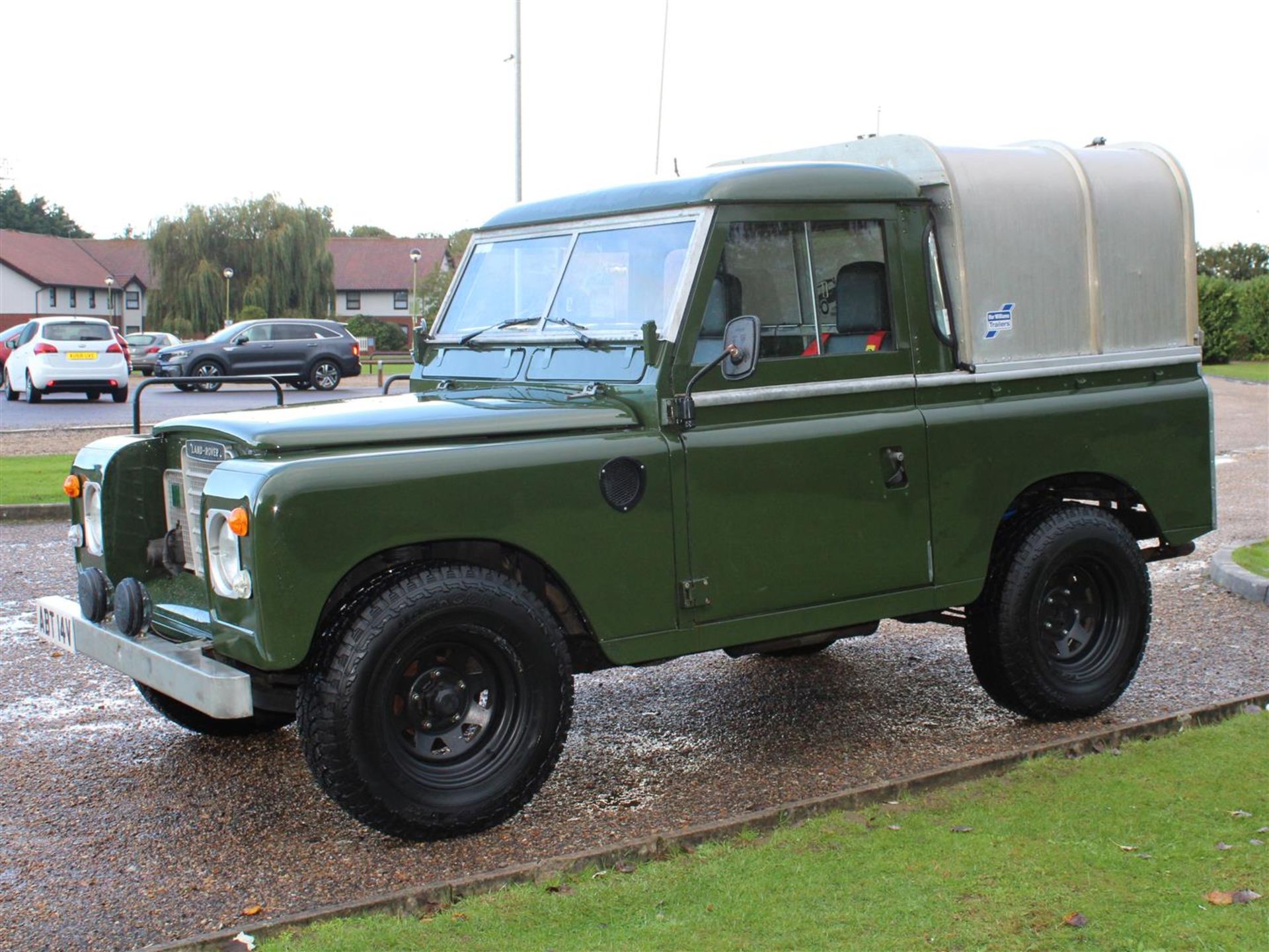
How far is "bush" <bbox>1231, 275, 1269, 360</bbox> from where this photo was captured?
44719 mm

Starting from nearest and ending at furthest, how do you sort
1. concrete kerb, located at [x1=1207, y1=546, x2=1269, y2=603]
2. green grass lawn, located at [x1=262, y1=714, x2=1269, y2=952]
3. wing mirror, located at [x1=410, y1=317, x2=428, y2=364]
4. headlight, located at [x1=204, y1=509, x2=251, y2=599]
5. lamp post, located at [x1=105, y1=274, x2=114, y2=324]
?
green grass lawn, located at [x1=262, y1=714, x2=1269, y2=952], headlight, located at [x1=204, y1=509, x2=251, y2=599], wing mirror, located at [x1=410, y1=317, x2=428, y2=364], concrete kerb, located at [x1=1207, y1=546, x2=1269, y2=603], lamp post, located at [x1=105, y1=274, x2=114, y2=324]

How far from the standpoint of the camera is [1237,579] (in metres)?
9.01

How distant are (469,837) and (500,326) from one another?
2228mm

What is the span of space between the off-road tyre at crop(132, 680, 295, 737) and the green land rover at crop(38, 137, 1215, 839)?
0.06 feet

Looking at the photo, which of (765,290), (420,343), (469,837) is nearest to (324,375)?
(420,343)

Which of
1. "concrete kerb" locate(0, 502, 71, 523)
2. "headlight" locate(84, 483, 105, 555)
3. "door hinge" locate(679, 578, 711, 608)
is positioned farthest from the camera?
"concrete kerb" locate(0, 502, 71, 523)

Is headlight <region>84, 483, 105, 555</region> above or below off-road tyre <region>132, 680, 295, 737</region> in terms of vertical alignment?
above

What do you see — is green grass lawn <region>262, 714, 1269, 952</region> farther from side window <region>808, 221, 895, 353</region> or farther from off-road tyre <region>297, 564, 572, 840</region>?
side window <region>808, 221, 895, 353</region>

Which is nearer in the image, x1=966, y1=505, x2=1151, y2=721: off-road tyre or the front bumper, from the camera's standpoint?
the front bumper

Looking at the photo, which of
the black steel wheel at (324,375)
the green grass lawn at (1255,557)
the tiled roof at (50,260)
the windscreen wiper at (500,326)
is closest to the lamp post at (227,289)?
the tiled roof at (50,260)

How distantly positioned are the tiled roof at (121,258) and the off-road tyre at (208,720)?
282ft

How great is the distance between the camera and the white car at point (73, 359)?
25953mm

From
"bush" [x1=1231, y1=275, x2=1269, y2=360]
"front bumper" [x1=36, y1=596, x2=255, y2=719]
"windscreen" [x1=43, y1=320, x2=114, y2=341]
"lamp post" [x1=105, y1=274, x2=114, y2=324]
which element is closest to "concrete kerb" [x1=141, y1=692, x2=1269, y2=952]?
"front bumper" [x1=36, y1=596, x2=255, y2=719]

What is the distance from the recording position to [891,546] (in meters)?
5.63
